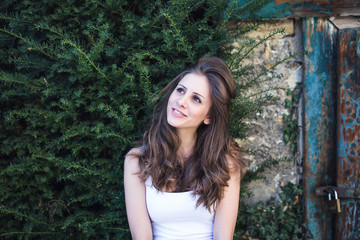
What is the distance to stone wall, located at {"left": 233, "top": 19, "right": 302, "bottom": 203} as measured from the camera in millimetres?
2889

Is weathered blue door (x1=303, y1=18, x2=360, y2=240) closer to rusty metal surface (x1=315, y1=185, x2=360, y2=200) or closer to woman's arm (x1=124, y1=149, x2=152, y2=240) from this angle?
rusty metal surface (x1=315, y1=185, x2=360, y2=200)

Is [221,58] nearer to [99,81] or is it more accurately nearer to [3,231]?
[99,81]

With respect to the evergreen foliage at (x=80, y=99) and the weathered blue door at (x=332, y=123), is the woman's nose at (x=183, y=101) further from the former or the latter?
the weathered blue door at (x=332, y=123)

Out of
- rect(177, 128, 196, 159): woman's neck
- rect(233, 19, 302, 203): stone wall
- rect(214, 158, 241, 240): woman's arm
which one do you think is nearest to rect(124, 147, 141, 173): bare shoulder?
rect(177, 128, 196, 159): woman's neck

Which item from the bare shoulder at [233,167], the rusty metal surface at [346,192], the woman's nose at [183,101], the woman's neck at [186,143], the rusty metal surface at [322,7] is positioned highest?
the rusty metal surface at [322,7]

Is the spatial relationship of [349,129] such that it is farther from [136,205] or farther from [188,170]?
[136,205]

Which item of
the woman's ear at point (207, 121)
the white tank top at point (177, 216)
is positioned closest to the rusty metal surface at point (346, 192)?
the white tank top at point (177, 216)

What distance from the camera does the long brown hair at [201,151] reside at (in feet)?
7.69

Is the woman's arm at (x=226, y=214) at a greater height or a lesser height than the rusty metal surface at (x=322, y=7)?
lesser

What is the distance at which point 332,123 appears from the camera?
2.83m

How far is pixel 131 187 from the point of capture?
2330 millimetres

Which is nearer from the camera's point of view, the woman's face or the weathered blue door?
the woman's face

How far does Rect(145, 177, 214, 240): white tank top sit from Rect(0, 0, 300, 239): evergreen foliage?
13.8 inches

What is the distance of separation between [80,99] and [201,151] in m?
1.08
